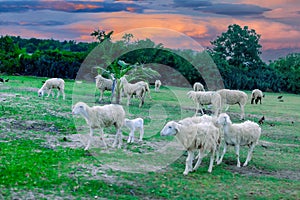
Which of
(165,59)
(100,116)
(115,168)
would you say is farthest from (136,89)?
(165,59)

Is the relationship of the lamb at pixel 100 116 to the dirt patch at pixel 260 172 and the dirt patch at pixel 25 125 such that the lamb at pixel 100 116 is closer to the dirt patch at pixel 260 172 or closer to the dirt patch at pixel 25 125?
the dirt patch at pixel 25 125

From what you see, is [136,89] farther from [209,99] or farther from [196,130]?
[196,130]

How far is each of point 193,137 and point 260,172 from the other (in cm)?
244

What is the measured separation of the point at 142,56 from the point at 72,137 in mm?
26273

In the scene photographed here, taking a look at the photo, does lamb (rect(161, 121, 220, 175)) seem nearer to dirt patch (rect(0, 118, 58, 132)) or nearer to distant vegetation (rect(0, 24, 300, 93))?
dirt patch (rect(0, 118, 58, 132))

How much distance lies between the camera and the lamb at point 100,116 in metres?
12.0

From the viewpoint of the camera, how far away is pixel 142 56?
129 ft

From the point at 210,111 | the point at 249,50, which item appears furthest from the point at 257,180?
the point at 249,50

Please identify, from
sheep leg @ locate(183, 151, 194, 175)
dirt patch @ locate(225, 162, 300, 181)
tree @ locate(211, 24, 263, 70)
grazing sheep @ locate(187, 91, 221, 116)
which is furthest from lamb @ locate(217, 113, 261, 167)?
tree @ locate(211, 24, 263, 70)

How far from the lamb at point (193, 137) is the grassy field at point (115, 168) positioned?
450 millimetres

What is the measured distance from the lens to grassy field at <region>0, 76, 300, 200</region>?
877 centimetres

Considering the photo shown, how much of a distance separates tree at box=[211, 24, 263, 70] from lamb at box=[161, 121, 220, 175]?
6264 cm

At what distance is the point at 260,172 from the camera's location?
11633 millimetres

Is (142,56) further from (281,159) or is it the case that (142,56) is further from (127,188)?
(127,188)
